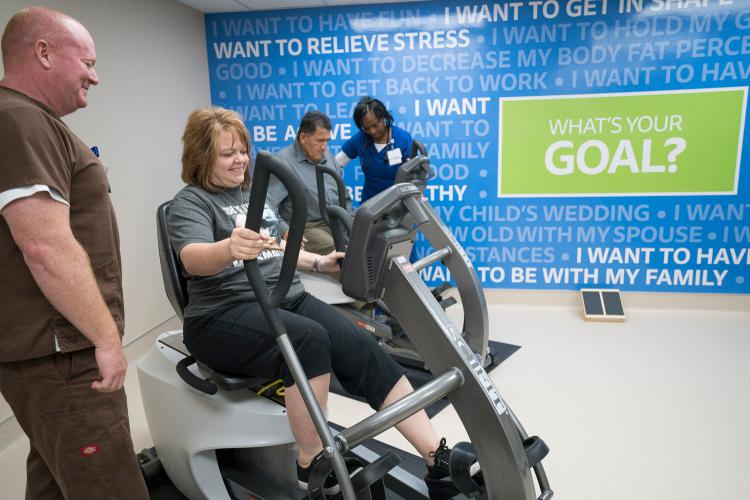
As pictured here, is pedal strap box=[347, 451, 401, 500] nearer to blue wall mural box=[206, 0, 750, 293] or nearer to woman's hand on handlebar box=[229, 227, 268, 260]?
woman's hand on handlebar box=[229, 227, 268, 260]

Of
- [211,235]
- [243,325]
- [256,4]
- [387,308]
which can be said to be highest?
[256,4]

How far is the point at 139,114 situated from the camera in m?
3.60

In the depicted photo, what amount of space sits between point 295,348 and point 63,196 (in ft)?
2.67

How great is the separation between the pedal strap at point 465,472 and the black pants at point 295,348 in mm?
378

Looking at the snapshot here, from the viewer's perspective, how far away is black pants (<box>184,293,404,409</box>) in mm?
1765

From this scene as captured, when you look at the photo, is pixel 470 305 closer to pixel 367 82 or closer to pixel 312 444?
pixel 312 444

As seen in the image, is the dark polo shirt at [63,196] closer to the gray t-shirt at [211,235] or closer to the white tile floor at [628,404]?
the gray t-shirt at [211,235]

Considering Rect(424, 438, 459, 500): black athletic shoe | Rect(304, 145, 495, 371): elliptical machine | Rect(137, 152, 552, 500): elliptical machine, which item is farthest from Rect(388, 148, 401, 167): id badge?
Rect(424, 438, 459, 500): black athletic shoe

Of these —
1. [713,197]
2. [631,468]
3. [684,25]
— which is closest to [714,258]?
[713,197]

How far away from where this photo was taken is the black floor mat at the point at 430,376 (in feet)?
9.50

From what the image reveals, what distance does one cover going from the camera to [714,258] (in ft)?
13.5

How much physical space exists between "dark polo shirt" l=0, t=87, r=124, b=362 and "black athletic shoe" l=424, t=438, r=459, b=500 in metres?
1.12


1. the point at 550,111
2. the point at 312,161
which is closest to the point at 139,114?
the point at 312,161

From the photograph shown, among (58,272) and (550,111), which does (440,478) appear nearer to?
(58,272)
